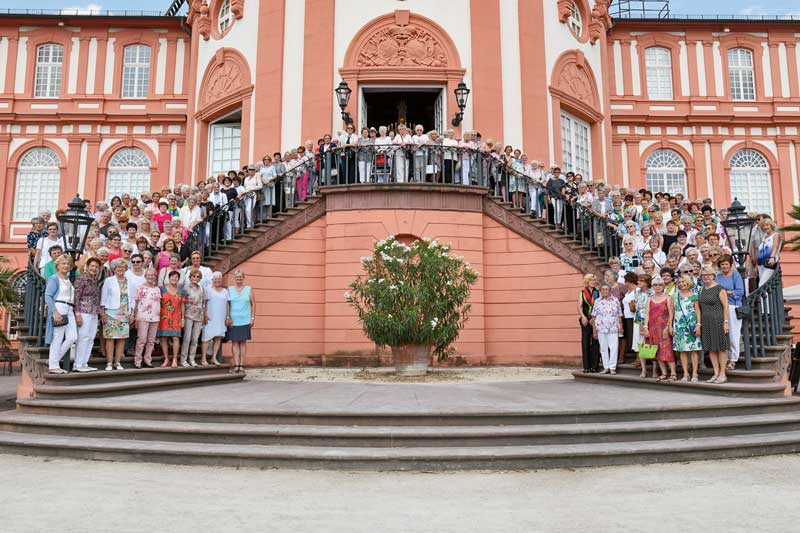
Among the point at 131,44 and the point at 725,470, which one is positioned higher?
the point at 131,44

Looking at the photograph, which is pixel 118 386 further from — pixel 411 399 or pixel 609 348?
pixel 609 348

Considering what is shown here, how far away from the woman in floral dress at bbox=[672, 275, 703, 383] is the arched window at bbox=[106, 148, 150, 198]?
19225 millimetres

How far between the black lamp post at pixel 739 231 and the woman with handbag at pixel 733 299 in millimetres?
675

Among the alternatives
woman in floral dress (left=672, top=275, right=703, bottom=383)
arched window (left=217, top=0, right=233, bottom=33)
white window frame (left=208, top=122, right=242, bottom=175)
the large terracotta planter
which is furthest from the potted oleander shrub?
arched window (left=217, top=0, right=233, bottom=33)

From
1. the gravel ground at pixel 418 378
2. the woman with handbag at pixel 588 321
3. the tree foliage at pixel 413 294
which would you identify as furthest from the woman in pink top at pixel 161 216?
the woman with handbag at pixel 588 321

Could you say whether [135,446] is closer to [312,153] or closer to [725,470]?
[725,470]

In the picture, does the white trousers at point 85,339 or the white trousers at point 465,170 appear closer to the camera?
the white trousers at point 85,339

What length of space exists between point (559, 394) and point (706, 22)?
2073 centimetres

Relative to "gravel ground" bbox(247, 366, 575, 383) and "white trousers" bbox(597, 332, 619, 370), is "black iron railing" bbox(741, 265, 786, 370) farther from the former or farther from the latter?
"gravel ground" bbox(247, 366, 575, 383)

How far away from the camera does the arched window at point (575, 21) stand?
19109 mm

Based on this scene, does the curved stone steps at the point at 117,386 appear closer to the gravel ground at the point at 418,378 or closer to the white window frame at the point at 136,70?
the gravel ground at the point at 418,378

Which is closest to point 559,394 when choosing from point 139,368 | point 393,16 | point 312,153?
point 139,368

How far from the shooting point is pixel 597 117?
19.9m

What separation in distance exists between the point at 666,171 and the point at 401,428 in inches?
796
